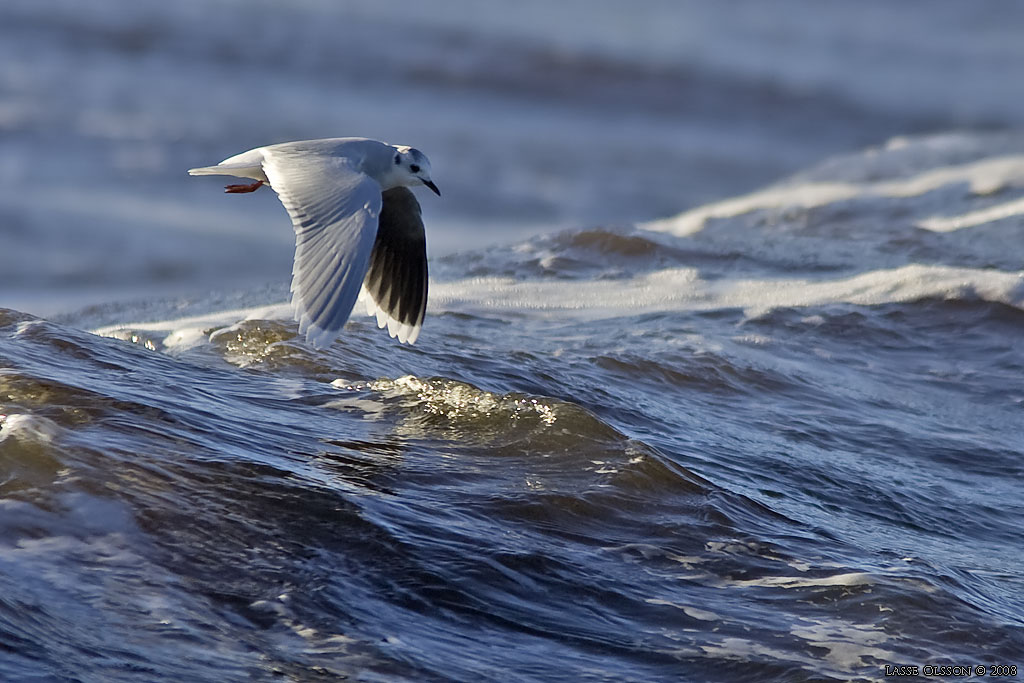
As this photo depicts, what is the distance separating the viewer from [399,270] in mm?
4465

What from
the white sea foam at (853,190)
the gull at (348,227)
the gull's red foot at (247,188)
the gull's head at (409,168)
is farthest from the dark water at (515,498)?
the white sea foam at (853,190)

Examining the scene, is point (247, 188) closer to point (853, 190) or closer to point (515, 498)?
point (515, 498)

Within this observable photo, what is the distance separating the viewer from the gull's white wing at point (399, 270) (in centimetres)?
437

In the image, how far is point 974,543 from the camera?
373cm

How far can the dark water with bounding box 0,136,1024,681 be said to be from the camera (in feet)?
9.26

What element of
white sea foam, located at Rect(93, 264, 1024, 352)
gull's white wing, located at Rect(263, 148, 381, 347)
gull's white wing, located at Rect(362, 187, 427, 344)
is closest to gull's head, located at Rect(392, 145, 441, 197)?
gull's white wing, located at Rect(362, 187, 427, 344)

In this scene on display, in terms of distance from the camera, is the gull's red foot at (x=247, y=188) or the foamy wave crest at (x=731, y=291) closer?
the gull's red foot at (x=247, y=188)

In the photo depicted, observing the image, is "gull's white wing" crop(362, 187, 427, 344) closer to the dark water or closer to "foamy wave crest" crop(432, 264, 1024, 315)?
the dark water

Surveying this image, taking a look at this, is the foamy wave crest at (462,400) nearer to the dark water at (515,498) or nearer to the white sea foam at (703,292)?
the dark water at (515,498)

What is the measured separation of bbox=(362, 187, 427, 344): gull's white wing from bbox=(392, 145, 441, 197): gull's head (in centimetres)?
12

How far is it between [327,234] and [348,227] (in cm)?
6

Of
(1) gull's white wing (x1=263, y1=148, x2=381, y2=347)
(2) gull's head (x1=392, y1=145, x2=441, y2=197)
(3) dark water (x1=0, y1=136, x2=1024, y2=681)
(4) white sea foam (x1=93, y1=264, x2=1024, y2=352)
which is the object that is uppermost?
(2) gull's head (x1=392, y1=145, x2=441, y2=197)

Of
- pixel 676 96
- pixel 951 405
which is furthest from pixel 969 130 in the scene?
pixel 951 405

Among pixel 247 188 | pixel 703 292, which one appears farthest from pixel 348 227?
pixel 703 292
